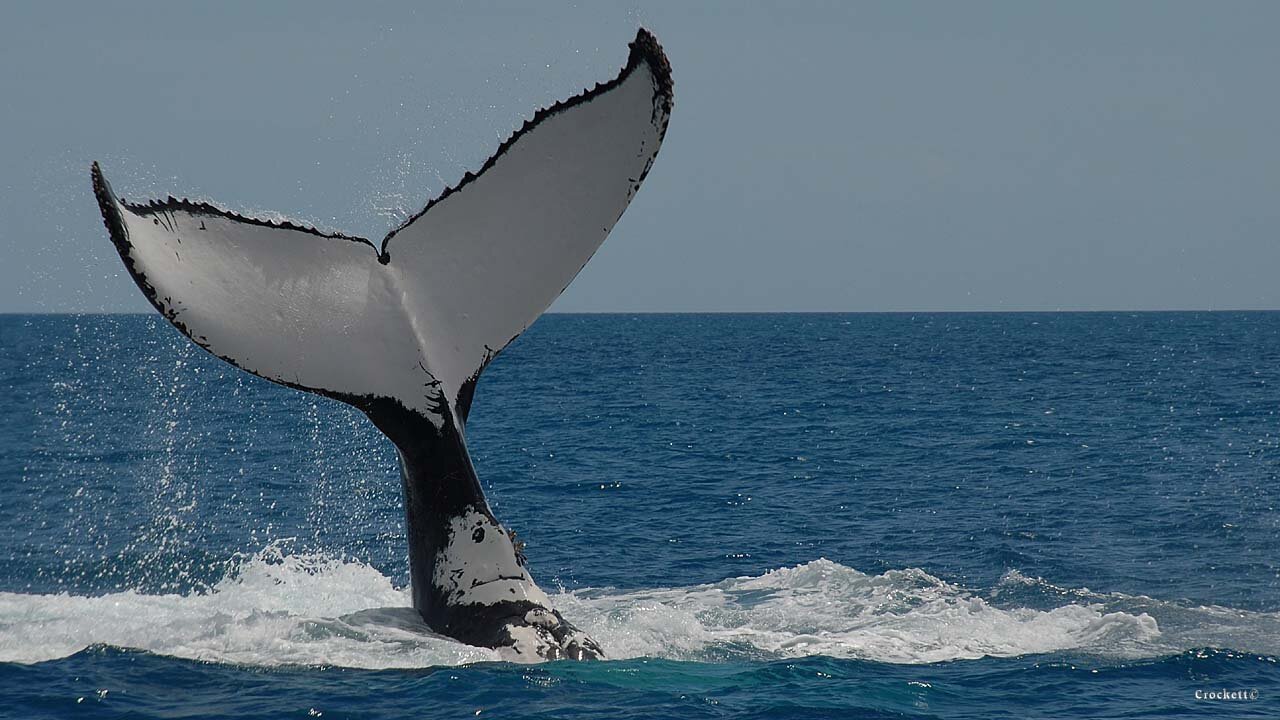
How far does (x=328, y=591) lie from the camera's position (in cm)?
1122

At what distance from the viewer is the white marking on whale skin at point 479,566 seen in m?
7.85

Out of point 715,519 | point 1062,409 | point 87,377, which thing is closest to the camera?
point 715,519

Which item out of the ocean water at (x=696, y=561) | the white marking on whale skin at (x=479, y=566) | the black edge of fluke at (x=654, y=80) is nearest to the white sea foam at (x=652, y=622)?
the ocean water at (x=696, y=561)

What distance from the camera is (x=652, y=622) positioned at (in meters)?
9.91

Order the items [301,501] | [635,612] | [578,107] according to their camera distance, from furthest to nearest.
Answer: [301,501], [635,612], [578,107]

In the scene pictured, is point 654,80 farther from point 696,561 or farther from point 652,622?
point 696,561

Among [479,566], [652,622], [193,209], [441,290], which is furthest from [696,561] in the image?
[193,209]

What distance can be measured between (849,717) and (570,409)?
1170 inches

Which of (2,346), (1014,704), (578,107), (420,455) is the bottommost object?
(1014,704)

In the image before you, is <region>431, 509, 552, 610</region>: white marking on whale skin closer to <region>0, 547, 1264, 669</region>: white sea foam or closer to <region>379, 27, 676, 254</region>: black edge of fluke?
<region>0, 547, 1264, 669</region>: white sea foam

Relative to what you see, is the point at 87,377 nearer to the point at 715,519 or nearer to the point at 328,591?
the point at 715,519

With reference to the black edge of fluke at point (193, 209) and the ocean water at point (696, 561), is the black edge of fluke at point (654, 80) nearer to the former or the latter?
the black edge of fluke at point (193, 209)

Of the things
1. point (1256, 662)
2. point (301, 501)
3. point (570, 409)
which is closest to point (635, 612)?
point (1256, 662)

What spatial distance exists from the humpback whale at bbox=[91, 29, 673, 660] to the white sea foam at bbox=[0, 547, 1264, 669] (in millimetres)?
706
